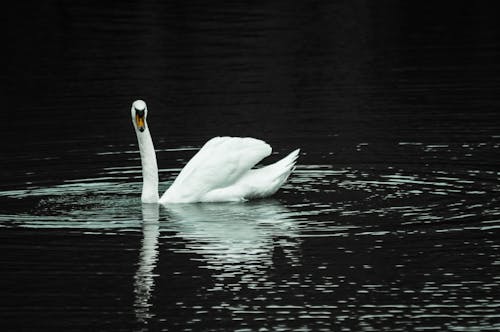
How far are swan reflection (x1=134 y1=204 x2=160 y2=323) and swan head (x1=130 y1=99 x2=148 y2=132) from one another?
39.8 inches

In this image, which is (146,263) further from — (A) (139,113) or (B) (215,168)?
(A) (139,113)

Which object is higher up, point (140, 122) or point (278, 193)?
point (140, 122)

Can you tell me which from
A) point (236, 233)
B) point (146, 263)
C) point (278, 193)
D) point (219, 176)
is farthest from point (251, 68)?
point (146, 263)

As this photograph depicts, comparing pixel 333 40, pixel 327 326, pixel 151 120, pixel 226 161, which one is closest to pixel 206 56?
pixel 333 40

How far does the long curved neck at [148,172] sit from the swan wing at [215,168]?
0.54 feet

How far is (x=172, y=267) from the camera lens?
13.4 meters

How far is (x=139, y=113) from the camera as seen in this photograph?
1694cm

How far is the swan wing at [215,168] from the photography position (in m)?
16.8

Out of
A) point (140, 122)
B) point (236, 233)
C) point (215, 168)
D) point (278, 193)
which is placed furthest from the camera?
point (278, 193)

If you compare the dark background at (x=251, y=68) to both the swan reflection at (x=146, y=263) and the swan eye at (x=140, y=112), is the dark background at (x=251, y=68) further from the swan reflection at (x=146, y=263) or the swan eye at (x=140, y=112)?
the swan reflection at (x=146, y=263)

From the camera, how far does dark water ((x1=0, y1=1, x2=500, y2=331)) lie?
1223 centimetres

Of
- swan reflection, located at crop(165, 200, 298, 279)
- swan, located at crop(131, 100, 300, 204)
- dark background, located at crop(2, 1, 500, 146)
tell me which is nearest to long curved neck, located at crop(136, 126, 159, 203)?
swan, located at crop(131, 100, 300, 204)

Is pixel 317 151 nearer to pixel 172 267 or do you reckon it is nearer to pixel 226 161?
pixel 226 161

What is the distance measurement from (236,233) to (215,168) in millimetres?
2223
